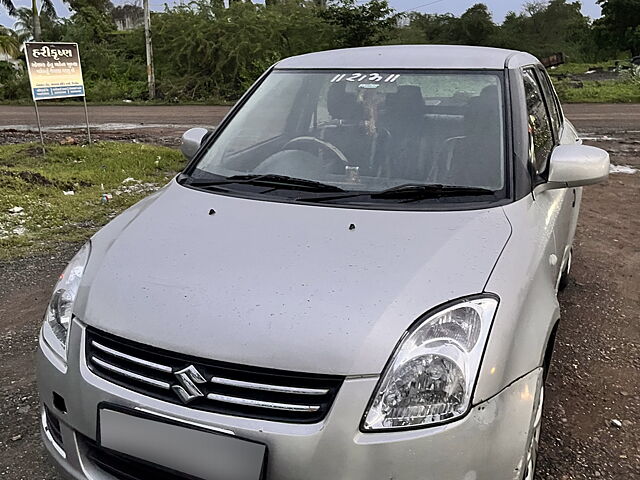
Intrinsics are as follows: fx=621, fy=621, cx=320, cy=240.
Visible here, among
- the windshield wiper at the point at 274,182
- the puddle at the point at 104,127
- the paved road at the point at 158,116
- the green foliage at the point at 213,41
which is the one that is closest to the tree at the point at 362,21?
the green foliage at the point at 213,41

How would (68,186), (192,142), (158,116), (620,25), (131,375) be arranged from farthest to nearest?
(620,25)
(158,116)
(68,186)
(192,142)
(131,375)

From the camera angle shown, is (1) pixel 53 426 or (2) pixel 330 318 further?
(1) pixel 53 426

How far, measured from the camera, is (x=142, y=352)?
1899mm

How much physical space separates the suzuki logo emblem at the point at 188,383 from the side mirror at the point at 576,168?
175 cm

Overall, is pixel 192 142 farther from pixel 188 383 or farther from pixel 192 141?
pixel 188 383

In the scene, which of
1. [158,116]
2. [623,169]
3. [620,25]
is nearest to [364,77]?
[623,169]

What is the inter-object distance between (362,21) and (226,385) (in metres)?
24.5

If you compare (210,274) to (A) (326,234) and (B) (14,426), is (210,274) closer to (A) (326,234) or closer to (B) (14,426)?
(A) (326,234)

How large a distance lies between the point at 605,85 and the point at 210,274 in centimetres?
2285

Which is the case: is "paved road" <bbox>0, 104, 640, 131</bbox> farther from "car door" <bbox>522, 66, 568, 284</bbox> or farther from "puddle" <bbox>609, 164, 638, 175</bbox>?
"car door" <bbox>522, 66, 568, 284</bbox>

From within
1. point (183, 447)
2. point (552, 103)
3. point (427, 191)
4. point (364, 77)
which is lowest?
point (183, 447)

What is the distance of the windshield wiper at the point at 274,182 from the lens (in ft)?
8.94

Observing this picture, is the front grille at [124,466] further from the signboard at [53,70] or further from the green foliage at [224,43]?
the green foliage at [224,43]

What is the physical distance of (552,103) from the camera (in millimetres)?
4219
